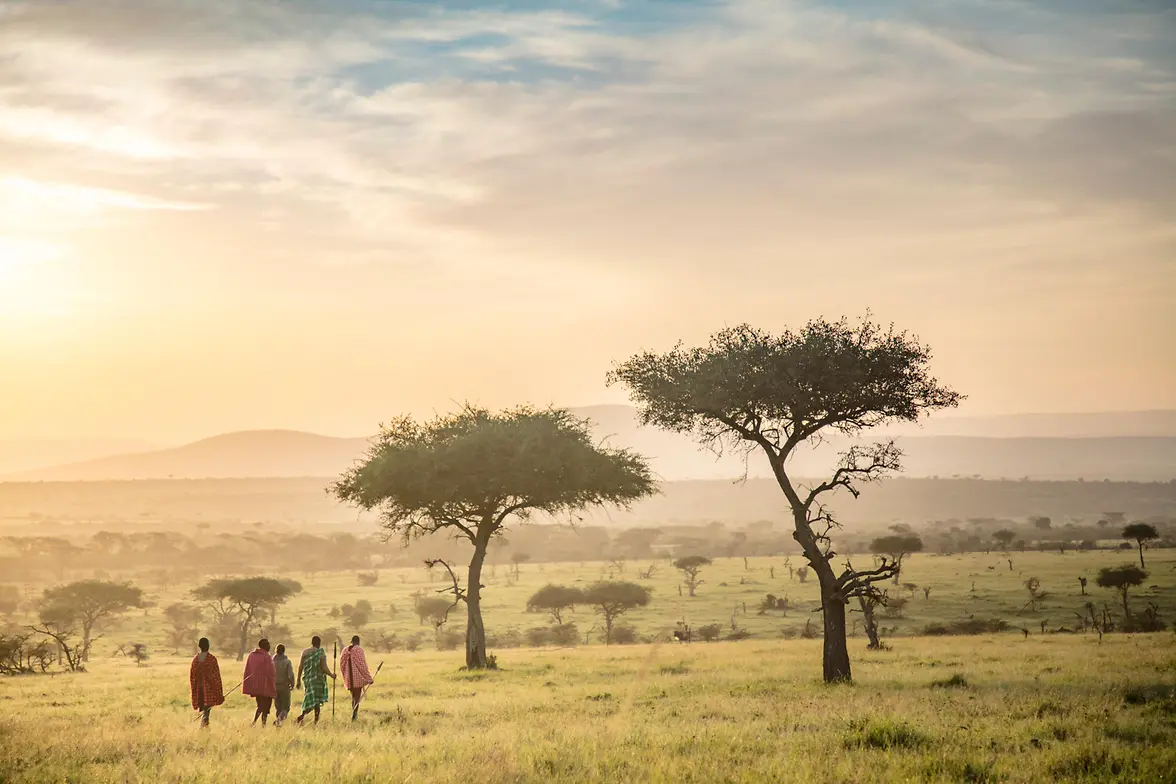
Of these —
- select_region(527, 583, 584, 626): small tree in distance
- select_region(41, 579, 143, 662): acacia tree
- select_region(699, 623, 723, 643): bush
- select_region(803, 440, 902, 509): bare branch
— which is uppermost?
select_region(803, 440, 902, 509): bare branch

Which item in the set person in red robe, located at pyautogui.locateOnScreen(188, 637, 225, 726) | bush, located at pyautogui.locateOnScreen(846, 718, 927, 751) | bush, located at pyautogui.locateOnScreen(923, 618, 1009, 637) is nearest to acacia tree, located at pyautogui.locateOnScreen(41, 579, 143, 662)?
bush, located at pyautogui.locateOnScreen(923, 618, 1009, 637)

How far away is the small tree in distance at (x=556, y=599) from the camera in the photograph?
87.4m

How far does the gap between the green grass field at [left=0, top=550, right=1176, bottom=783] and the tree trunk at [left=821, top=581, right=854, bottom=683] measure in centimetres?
55

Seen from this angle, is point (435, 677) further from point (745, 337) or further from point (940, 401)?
point (940, 401)

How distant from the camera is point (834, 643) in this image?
2606 cm

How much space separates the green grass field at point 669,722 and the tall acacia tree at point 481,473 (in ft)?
→ 19.1

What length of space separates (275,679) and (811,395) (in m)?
15.7

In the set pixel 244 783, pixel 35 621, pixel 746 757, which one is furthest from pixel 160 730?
pixel 35 621

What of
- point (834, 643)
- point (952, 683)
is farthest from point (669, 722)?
point (952, 683)

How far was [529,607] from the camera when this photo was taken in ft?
307

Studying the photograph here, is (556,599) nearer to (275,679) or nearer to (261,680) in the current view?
(275,679)

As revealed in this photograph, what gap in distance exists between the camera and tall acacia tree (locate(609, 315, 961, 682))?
2630 cm

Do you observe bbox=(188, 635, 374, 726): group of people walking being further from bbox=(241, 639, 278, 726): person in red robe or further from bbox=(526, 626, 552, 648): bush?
bbox=(526, 626, 552, 648): bush

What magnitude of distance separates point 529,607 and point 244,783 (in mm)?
81930
